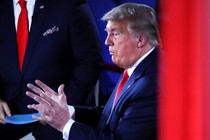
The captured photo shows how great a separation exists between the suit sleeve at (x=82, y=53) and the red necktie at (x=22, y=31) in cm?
23

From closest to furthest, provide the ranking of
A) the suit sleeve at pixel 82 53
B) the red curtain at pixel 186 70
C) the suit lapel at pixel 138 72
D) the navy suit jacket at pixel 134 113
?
the red curtain at pixel 186 70 → the navy suit jacket at pixel 134 113 → the suit lapel at pixel 138 72 → the suit sleeve at pixel 82 53

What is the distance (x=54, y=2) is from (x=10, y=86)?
0.46 meters

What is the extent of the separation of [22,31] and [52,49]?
0.17 metres

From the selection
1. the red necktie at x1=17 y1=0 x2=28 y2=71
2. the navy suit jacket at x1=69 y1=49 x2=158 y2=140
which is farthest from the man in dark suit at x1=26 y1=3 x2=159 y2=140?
the red necktie at x1=17 y1=0 x2=28 y2=71

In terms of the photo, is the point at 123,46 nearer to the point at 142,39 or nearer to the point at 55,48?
the point at 142,39

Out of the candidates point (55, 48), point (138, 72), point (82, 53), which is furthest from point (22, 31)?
point (138, 72)

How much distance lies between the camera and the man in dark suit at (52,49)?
205 cm

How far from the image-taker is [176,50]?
49cm

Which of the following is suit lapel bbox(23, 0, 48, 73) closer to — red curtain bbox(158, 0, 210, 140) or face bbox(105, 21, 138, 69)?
face bbox(105, 21, 138, 69)

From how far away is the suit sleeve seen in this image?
204 cm

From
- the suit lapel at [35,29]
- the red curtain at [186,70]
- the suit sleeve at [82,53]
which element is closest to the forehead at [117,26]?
the suit sleeve at [82,53]

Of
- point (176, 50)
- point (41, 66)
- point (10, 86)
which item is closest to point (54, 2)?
point (41, 66)

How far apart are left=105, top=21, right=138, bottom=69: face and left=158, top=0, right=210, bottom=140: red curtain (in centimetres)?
108

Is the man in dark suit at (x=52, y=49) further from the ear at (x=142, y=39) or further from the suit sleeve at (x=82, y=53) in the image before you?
the ear at (x=142, y=39)
